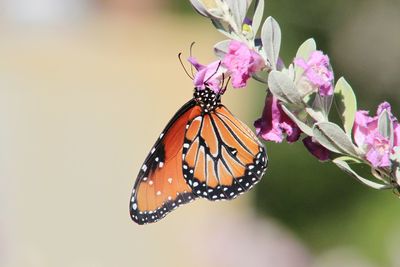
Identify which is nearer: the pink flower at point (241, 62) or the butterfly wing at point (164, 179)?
the pink flower at point (241, 62)

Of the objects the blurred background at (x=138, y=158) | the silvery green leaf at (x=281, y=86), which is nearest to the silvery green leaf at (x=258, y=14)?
the silvery green leaf at (x=281, y=86)

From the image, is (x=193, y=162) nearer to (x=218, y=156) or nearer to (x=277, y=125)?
(x=218, y=156)

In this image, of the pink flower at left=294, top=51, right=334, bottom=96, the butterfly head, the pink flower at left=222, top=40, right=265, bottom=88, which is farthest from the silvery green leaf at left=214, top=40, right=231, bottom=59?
the butterfly head

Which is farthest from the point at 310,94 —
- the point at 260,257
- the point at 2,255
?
the point at 2,255

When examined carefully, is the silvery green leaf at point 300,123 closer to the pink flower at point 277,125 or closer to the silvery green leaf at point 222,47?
the pink flower at point 277,125

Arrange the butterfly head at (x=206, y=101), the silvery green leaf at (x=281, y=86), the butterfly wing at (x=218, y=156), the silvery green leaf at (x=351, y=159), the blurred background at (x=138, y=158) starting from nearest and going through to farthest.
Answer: the silvery green leaf at (x=281, y=86) → the silvery green leaf at (x=351, y=159) → the butterfly wing at (x=218, y=156) → the butterfly head at (x=206, y=101) → the blurred background at (x=138, y=158)

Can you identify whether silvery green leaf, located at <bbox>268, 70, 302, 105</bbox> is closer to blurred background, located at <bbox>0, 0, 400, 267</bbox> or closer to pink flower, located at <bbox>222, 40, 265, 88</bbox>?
pink flower, located at <bbox>222, 40, 265, 88</bbox>

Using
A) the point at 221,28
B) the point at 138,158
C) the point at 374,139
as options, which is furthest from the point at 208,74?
the point at 138,158
